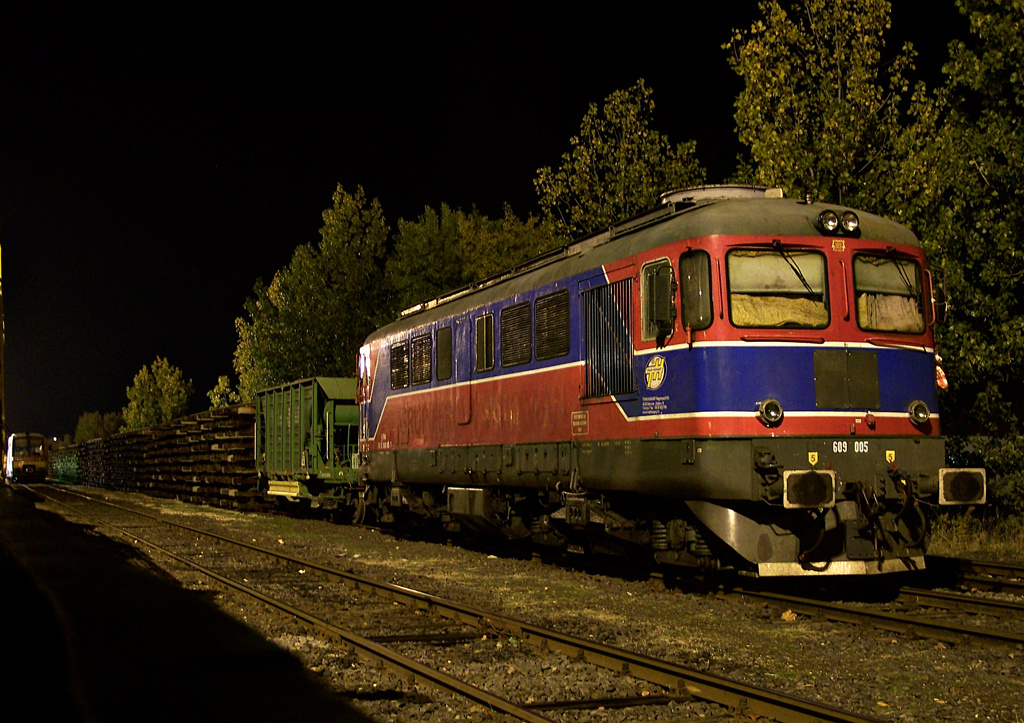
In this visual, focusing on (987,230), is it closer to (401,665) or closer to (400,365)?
(400,365)

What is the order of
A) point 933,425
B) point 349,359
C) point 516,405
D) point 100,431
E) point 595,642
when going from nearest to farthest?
1. point 595,642
2. point 933,425
3. point 516,405
4. point 349,359
5. point 100,431

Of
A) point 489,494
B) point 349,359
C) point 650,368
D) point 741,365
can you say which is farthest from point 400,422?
point 349,359

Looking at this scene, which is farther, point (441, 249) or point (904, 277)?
point (441, 249)

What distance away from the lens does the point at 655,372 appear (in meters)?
11.1

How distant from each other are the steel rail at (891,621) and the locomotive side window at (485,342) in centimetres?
543

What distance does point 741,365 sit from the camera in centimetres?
1039

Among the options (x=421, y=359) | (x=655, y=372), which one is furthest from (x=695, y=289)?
(x=421, y=359)

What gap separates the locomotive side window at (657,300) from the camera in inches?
425

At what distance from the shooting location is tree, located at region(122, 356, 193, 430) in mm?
94438

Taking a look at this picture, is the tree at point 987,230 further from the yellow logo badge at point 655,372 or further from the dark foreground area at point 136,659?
the dark foreground area at point 136,659

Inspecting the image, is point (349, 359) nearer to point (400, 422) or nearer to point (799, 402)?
point (400, 422)

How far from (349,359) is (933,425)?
37975mm

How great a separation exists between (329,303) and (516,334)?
34088mm

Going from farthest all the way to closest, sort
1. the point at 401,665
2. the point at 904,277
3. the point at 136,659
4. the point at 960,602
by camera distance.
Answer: the point at 904,277
the point at 960,602
the point at 136,659
the point at 401,665
